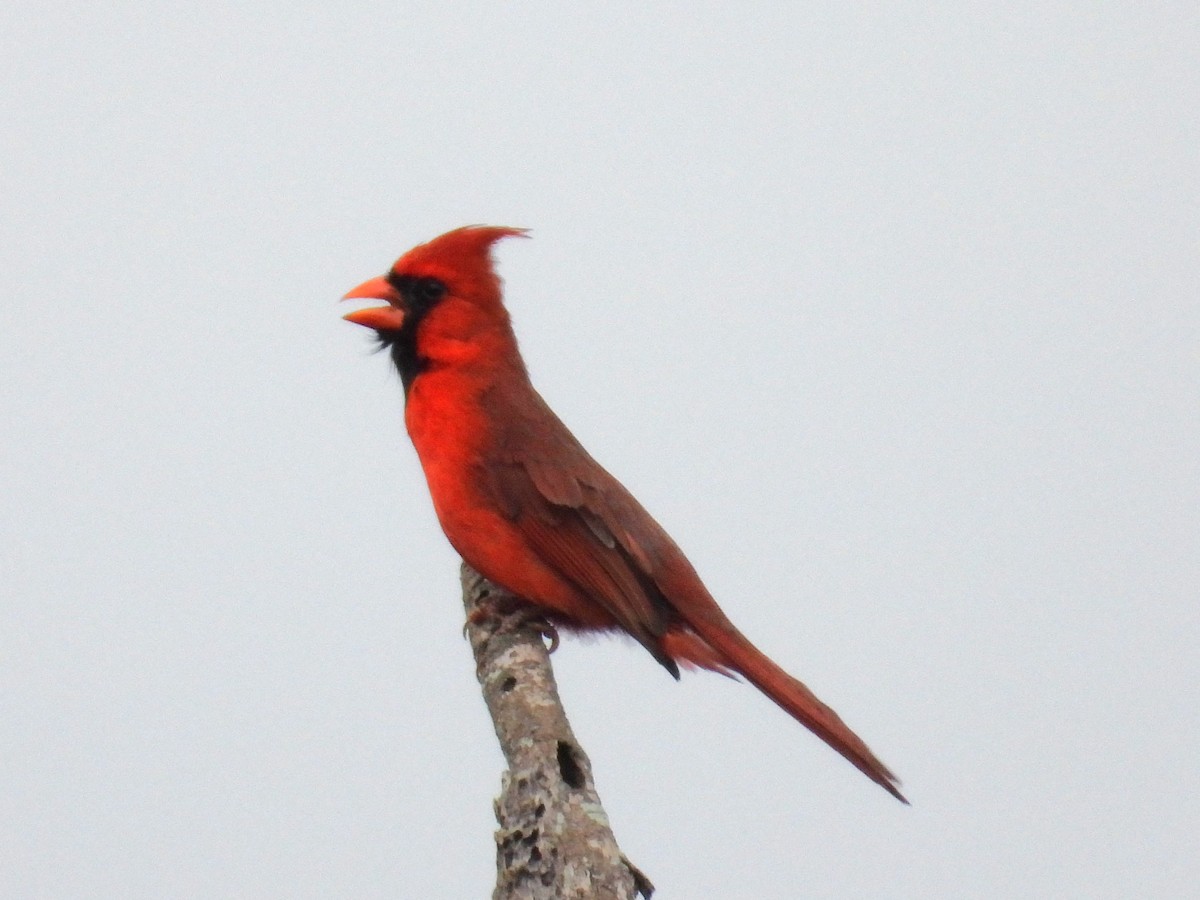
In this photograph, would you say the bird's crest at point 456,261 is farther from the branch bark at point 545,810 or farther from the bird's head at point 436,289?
the branch bark at point 545,810

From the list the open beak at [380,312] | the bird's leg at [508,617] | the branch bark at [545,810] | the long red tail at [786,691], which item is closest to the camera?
the branch bark at [545,810]

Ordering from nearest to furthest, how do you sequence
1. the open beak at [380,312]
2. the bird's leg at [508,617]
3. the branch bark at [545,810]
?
the branch bark at [545,810]
the bird's leg at [508,617]
the open beak at [380,312]

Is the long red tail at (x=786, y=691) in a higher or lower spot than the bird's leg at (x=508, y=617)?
lower

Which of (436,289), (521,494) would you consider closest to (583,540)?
(521,494)

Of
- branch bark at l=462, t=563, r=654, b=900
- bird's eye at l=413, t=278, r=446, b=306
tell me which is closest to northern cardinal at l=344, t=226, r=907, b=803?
bird's eye at l=413, t=278, r=446, b=306

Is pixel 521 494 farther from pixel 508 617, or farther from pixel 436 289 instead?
pixel 436 289

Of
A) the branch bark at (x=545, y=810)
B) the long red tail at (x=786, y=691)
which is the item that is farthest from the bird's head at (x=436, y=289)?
the branch bark at (x=545, y=810)
